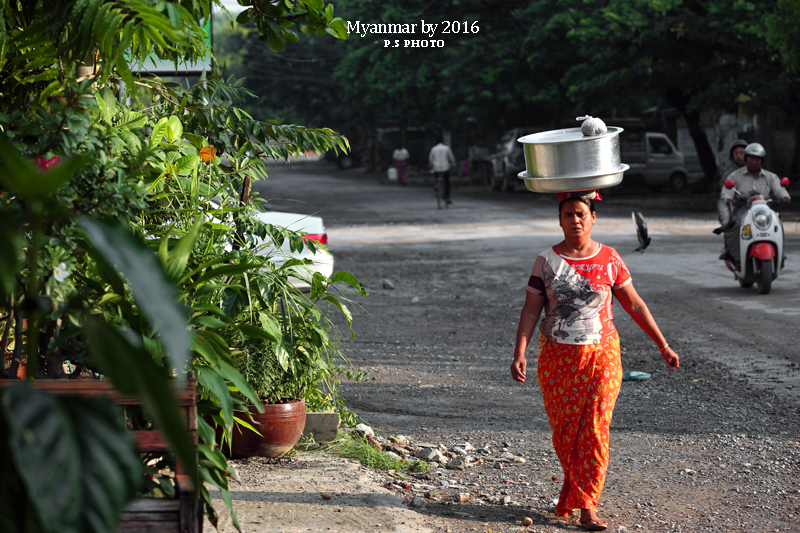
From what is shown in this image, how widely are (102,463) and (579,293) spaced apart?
2.94m

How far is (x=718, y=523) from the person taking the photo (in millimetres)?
3604

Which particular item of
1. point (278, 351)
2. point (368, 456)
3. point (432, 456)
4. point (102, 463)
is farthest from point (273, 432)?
point (102, 463)

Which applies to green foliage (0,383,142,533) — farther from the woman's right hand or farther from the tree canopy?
the tree canopy

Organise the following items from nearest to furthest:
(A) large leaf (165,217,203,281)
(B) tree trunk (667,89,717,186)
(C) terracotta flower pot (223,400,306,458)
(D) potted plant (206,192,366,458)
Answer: (A) large leaf (165,217,203,281) → (D) potted plant (206,192,366,458) → (C) terracotta flower pot (223,400,306,458) → (B) tree trunk (667,89,717,186)

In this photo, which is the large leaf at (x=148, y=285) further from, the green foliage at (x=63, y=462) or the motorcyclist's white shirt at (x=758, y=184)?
the motorcyclist's white shirt at (x=758, y=184)

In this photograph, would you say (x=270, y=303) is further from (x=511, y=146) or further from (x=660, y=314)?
(x=511, y=146)

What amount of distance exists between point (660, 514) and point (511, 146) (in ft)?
89.5

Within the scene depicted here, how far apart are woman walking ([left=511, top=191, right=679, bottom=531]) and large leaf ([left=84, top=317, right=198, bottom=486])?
116 inches

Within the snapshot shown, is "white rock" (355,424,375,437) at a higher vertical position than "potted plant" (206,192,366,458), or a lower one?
lower

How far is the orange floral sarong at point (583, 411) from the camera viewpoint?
3557 millimetres

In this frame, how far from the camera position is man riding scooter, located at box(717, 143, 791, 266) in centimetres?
965

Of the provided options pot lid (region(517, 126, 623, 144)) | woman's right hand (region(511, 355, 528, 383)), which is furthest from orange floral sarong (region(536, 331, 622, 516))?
pot lid (region(517, 126, 623, 144))

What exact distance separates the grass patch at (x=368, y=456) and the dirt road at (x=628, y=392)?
0.43 ft

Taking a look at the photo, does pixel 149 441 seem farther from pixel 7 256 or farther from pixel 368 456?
pixel 368 456
